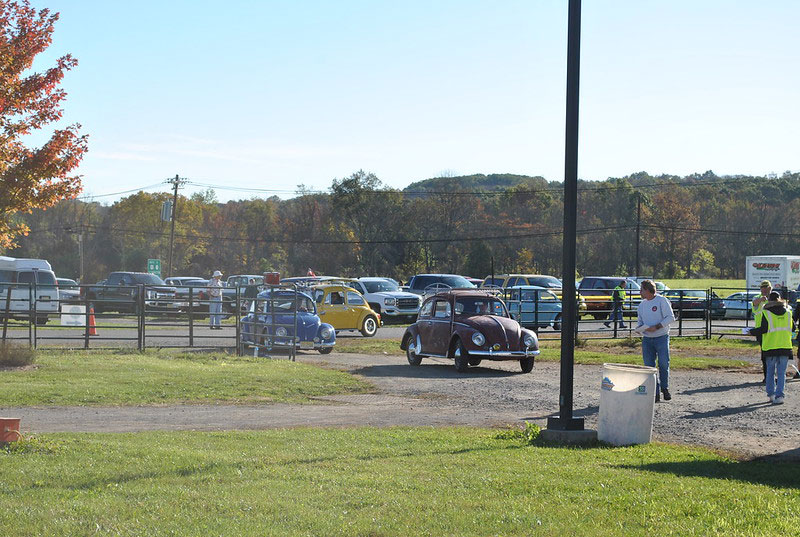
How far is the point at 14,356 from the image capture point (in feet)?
61.2

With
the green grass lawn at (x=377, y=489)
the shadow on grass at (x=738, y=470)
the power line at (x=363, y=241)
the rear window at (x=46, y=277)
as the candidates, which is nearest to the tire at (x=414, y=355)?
the green grass lawn at (x=377, y=489)

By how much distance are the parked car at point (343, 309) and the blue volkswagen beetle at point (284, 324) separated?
6936mm

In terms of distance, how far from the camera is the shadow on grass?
8.53 meters

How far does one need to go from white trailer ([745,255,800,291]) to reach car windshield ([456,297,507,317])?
38.8 metres

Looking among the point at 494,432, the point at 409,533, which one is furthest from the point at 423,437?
the point at 409,533

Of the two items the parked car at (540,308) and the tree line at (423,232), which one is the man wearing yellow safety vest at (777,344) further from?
the tree line at (423,232)

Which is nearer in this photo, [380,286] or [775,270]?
[380,286]

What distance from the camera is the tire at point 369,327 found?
33.2 m

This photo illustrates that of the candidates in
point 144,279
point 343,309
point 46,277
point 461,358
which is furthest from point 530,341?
point 144,279

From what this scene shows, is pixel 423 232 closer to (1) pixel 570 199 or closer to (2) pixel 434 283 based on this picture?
(2) pixel 434 283

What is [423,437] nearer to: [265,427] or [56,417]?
A: [265,427]

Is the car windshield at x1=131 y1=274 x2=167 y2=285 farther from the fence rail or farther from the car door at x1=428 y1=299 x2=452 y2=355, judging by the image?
the car door at x1=428 y1=299 x2=452 y2=355

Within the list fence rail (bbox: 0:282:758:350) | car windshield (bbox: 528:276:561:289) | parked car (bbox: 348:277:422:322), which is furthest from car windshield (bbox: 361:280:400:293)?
fence rail (bbox: 0:282:758:350)

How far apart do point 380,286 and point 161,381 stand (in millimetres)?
27491
